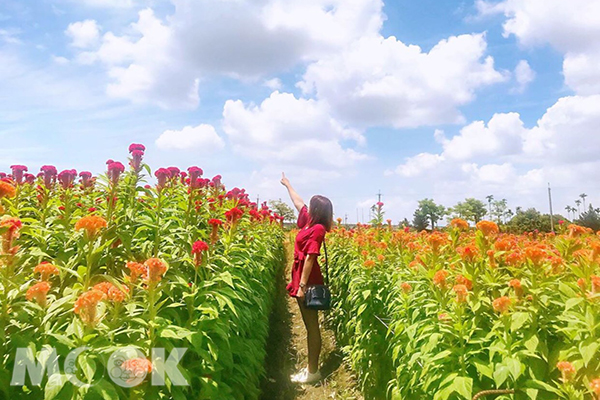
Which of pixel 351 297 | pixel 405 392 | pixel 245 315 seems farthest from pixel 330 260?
pixel 405 392

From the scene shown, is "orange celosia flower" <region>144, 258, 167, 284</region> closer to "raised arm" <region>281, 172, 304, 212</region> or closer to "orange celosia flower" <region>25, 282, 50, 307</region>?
"orange celosia flower" <region>25, 282, 50, 307</region>

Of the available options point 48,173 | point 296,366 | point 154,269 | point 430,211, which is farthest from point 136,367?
point 430,211

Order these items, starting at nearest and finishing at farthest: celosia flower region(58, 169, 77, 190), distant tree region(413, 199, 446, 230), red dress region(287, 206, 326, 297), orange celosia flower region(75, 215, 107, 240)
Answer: orange celosia flower region(75, 215, 107, 240) < celosia flower region(58, 169, 77, 190) < red dress region(287, 206, 326, 297) < distant tree region(413, 199, 446, 230)

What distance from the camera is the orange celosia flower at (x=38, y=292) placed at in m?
1.70

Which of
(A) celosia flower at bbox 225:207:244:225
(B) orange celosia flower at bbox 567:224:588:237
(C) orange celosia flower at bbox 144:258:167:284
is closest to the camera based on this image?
(C) orange celosia flower at bbox 144:258:167:284

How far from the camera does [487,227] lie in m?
2.37

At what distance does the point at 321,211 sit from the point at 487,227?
8.94 ft

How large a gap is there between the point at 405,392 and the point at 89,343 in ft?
6.62

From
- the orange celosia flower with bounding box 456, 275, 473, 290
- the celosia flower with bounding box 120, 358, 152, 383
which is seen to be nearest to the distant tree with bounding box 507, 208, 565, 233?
the orange celosia flower with bounding box 456, 275, 473, 290

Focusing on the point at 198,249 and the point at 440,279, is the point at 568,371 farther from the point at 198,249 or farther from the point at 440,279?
the point at 198,249

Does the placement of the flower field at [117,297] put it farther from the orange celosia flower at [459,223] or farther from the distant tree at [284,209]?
the distant tree at [284,209]

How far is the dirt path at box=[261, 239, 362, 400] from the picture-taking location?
468 centimetres

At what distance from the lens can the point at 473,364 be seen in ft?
6.57

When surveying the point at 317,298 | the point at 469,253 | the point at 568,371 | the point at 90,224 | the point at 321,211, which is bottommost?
the point at 317,298
